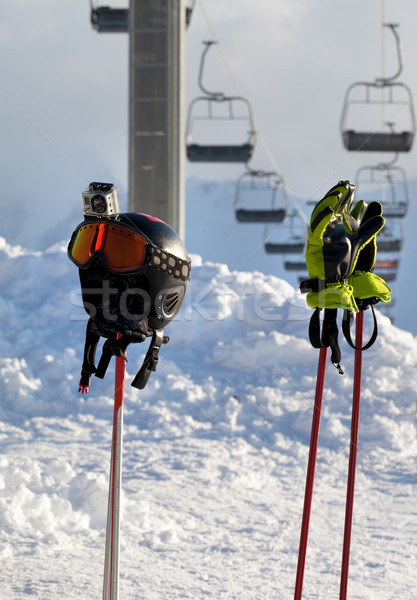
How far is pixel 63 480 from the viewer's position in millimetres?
5098

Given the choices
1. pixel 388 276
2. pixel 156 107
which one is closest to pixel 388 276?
pixel 388 276

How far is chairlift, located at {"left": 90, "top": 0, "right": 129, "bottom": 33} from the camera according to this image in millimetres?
7102

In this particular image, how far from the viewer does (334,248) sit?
9.69 ft

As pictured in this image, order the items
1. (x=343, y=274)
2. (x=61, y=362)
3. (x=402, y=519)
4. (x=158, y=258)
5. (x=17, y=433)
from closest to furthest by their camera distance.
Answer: (x=158, y=258) → (x=343, y=274) → (x=402, y=519) → (x=17, y=433) → (x=61, y=362)

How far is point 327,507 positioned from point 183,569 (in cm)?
119

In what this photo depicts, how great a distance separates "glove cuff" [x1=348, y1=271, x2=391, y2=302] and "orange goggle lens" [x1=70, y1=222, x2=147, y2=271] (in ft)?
2.72

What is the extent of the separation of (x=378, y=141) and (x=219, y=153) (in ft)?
4.36

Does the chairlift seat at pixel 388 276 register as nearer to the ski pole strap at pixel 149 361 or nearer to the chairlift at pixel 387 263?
the chairlift at pixel 387 263

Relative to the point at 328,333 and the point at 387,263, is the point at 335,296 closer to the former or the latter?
the point at 328,333

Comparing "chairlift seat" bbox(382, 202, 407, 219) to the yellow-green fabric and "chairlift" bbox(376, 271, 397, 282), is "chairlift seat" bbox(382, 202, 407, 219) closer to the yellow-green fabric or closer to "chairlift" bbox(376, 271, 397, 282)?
"chairlift" bbox(376, 271, 397, 282)

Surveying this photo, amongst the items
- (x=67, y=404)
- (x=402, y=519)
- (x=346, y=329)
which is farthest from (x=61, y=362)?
(x=346, y=329)

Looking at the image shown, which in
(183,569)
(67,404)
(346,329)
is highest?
(346,329)

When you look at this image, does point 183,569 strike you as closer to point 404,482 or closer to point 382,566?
point 382,566

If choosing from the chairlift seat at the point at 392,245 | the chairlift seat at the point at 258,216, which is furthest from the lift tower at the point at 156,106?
the chairlift seat at the point at 392,245
